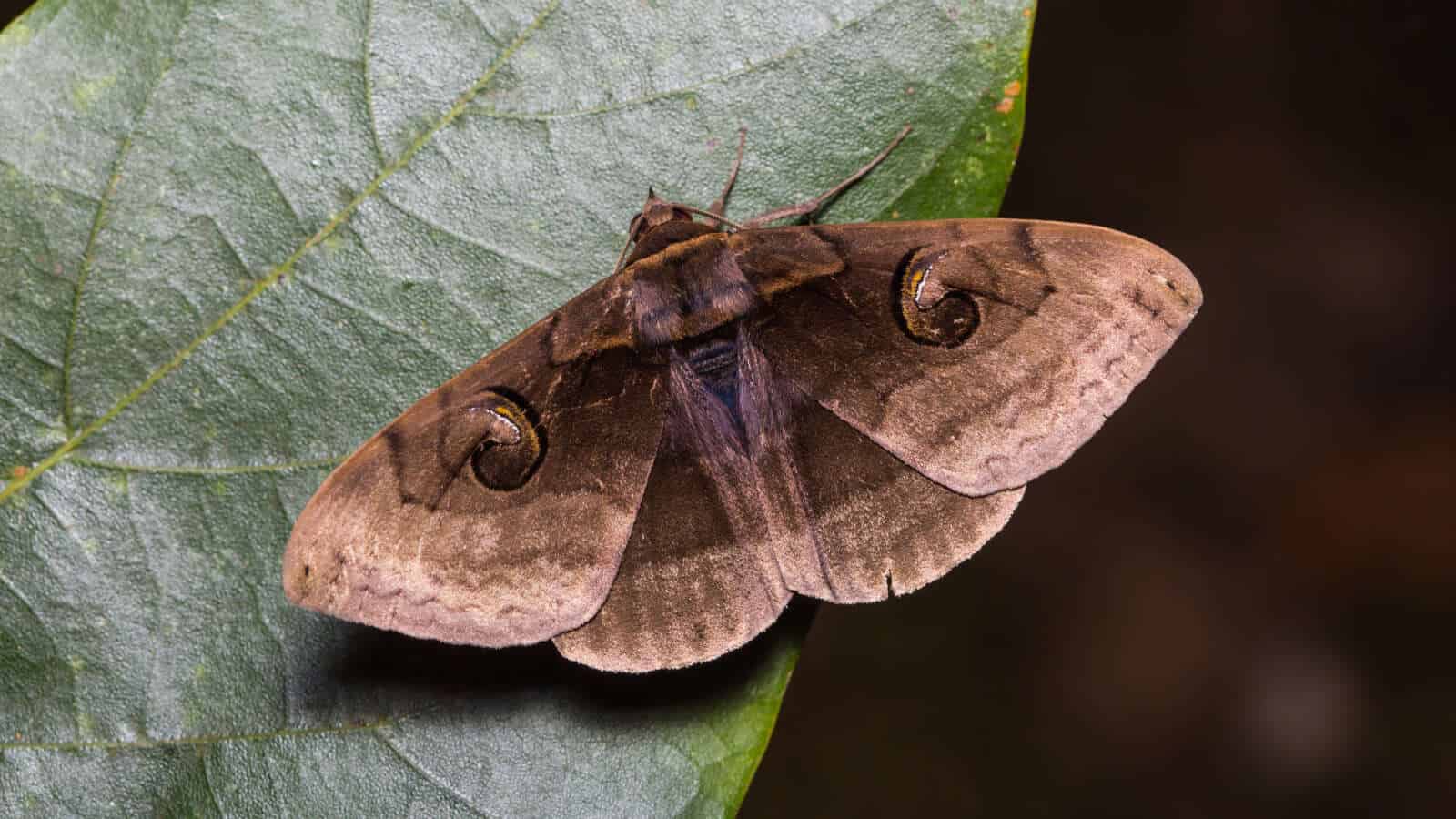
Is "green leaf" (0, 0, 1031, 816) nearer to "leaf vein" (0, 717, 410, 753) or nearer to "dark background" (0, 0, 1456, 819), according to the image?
"leaf vein" (0, 717, 410, 753)

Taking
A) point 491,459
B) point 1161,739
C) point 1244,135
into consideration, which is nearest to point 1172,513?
point 1161,739

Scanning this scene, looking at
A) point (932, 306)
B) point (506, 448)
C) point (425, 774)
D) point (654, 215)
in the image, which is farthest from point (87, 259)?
point (932, 306)

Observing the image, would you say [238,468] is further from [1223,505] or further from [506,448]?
[1223,505]

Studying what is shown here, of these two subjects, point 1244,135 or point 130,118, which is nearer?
point 130,118

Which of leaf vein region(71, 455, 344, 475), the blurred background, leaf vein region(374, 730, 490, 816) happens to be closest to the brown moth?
leaf vein region(71, 455, 344, 475)

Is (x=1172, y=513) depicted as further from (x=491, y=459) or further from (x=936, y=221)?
(x=491, y=459)

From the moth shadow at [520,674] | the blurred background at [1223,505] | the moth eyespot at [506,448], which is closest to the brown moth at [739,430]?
the moth eyespot at [506,448]
